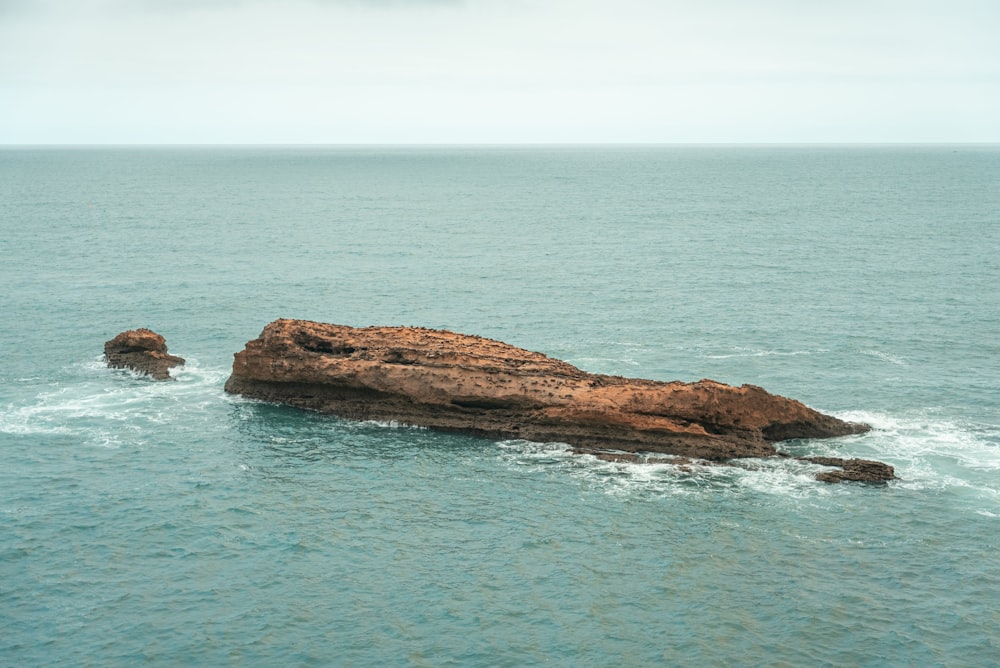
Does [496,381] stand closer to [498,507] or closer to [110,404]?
[498,507]

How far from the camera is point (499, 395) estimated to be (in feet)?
185

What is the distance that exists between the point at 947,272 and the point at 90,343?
278ft

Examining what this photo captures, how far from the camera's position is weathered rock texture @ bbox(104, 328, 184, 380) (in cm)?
6906

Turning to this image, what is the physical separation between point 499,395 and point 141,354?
28763 mm

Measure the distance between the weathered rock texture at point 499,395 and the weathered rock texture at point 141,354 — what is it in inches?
329

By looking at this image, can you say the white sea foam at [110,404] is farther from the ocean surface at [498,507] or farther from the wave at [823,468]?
the wave at [823,468]

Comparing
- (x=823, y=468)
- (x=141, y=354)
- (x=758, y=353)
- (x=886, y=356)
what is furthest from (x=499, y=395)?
(x=886, y=356)

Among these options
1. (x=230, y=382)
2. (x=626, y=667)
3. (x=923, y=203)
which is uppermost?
(x=923, y=203)

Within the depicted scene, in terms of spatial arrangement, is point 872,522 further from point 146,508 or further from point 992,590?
point 146,508

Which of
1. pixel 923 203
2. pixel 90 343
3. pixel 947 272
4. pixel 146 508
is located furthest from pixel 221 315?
pixel 923 203

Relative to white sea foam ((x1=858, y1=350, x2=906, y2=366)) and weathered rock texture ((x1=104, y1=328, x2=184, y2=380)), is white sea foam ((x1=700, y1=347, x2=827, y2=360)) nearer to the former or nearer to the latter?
white sea foam ((x1=858, y1=350, x2=906, y2=366))

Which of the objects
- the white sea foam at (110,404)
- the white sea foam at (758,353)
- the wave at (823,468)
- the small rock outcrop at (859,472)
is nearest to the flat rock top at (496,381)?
the wave at (823,468)

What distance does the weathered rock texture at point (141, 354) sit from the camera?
227 ft

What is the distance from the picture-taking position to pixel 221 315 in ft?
281
